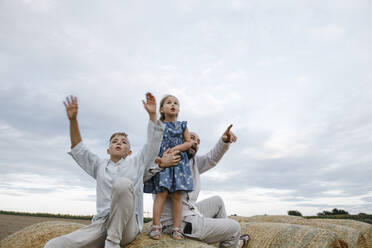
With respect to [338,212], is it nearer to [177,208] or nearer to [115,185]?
[177,208]

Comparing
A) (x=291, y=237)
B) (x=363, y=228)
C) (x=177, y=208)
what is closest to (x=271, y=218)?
(x=363, y=228)

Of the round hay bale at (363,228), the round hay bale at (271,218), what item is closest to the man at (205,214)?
the round hay bale at (271,218)

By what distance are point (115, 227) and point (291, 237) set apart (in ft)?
8.77

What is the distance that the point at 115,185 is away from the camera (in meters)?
3.05

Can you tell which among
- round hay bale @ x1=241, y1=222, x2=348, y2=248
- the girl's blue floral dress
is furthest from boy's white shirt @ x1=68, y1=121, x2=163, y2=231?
round hay bale @ x1=241, y1=222, x2=348, y2=248

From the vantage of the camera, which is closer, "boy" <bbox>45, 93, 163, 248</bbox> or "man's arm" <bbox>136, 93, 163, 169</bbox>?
"boy" <bbox>45, 93, 163, 248</bbox>

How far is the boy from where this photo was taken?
3100 mm

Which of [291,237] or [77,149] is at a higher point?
[77,149]

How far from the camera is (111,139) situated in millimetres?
3826

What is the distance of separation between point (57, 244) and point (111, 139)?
3.98 ft

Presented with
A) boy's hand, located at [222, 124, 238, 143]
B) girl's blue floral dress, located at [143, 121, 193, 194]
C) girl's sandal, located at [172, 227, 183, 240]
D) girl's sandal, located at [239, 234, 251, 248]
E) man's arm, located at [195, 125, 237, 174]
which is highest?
boy's hand, located at [222, 124, 238, 143]

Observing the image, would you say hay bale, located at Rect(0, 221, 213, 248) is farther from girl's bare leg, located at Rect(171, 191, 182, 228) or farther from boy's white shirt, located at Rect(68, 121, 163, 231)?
boy's white shirt, located at Rect(68, 121, 163, 231)

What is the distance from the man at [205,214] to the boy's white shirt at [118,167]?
0.64 ft

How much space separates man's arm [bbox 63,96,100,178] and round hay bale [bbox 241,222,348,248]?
8.13 feet
